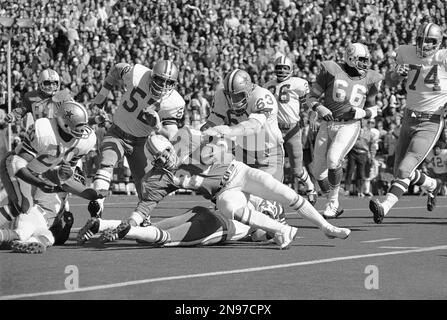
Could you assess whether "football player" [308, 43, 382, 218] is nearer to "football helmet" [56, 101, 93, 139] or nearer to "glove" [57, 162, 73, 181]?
"football helmet" [56, 101, 93, 139]

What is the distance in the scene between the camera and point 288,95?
14328 mm

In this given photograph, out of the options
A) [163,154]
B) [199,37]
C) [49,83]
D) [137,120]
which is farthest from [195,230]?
[199,37]

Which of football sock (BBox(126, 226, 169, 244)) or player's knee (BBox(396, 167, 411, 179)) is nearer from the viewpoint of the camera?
football sock (BBox(126, 226, 169, 244))

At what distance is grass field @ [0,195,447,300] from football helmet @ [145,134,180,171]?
70 cm

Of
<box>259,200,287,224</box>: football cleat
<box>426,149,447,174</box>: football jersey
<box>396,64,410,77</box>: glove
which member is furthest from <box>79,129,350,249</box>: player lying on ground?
<box>426,149,447,174</box>: football jersey

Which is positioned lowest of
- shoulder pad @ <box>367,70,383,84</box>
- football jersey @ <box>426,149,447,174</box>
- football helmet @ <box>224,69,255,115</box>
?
football jersey @ <box>426,149,447,174</box>

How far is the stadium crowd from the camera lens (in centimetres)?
2275

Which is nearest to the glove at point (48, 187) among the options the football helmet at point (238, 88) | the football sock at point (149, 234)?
the football sock at point (149, 234)

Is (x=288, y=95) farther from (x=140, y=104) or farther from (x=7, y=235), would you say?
(x=7, y=235)

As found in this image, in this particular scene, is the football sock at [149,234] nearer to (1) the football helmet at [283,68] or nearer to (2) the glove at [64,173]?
(2) the glove at [64,173]

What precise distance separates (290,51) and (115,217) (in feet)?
39.8

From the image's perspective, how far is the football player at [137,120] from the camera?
10.8 m

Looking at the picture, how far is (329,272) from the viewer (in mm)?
7305

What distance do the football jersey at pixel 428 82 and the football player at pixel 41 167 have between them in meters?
3.97
